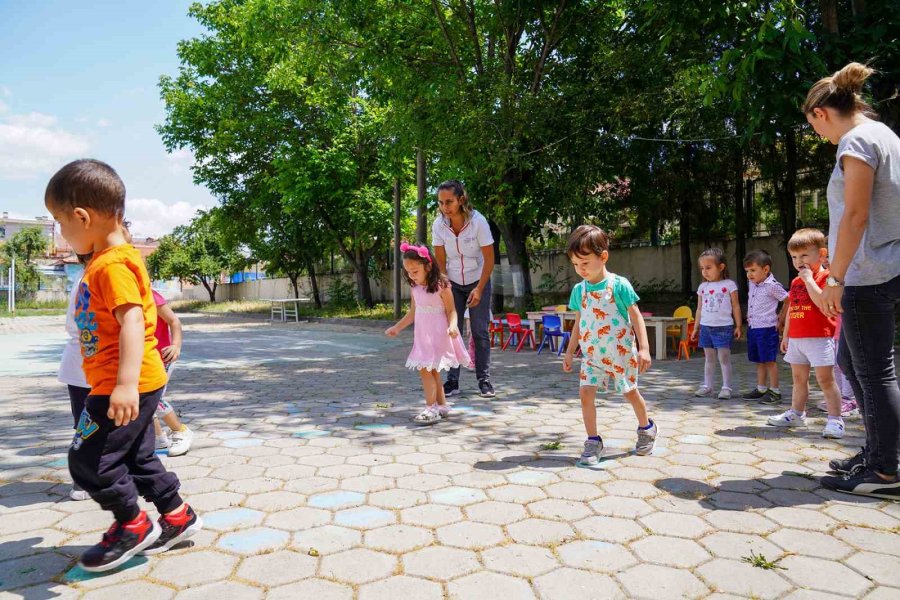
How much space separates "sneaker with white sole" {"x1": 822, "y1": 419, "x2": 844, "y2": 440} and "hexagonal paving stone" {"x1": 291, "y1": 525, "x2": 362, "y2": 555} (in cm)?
333

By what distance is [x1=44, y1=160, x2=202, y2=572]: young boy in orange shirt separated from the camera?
2.29 meters

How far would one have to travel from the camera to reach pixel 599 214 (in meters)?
13.9

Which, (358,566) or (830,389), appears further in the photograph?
(830,389)

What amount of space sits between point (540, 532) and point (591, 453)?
1.08m

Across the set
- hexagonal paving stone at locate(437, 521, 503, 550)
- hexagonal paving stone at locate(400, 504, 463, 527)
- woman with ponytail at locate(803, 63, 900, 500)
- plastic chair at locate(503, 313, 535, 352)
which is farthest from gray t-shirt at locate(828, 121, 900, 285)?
plastic chair at locate(503, 313, 535, 352)

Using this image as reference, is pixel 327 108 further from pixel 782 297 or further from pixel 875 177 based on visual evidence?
pixel 875 177

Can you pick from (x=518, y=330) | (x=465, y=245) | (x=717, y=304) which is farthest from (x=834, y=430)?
(x=518, y=330)

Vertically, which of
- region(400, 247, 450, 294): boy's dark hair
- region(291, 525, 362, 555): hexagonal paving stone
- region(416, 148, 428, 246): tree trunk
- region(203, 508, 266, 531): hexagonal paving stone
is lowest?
region(291, 525, 362, 555): hexagonal paving stone

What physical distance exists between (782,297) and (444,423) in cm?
321

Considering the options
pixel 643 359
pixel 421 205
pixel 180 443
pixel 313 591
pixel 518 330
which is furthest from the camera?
pixel 421 205

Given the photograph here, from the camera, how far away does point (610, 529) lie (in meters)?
2.70

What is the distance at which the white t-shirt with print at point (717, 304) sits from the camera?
5832mm

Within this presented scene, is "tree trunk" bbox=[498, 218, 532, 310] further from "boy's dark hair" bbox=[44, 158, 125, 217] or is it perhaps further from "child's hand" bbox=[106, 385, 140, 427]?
"child's hand" bbox=[106, 385, 140, 427]

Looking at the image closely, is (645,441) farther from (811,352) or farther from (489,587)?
(489,587)
